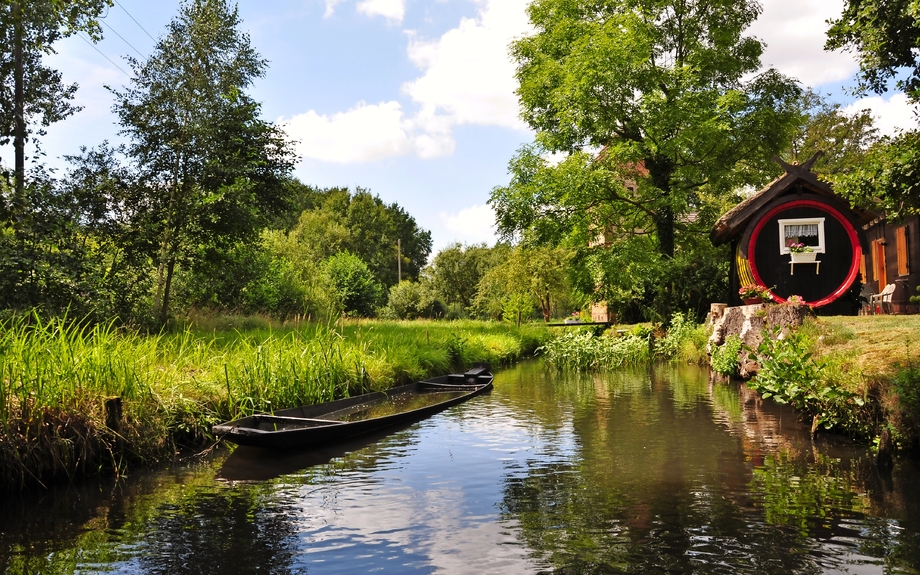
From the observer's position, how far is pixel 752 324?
14.7 meters

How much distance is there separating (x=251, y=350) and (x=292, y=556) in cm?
613

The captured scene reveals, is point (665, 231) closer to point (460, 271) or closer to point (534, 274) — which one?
point (534, 274)

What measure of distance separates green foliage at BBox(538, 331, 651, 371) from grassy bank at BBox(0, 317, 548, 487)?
9.63 meters

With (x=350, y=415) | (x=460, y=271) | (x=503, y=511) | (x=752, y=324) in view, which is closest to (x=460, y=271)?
(x=460, y=271)

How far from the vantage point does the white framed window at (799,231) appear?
20.1 metres

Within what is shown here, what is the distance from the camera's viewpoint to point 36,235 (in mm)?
12195

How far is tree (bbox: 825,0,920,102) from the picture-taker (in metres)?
8.50

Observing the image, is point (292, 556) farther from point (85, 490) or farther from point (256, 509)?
point (85, 490)

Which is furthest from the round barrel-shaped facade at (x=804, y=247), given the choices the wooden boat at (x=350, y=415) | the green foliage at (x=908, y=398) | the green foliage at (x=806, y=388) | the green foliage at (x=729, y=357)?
the green foliage at (x=908, y=398)

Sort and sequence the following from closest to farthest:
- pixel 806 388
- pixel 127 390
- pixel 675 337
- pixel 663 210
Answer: pixel 127 390
pixel 806 388
pixel 675 337
pixel 663 210

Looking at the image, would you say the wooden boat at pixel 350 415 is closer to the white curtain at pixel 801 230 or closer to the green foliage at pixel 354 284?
the white curtain at pixel 801 230

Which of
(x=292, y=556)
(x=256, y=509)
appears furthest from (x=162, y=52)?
(x=292, y=556)

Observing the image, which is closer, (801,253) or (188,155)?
(188,155)

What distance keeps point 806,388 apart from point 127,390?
8294mm
